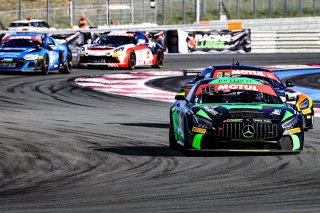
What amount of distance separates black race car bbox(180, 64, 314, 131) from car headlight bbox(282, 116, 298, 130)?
210cm

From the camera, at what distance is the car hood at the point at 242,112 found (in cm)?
1110

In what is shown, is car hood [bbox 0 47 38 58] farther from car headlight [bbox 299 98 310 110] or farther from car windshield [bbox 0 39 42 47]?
car headlight [bbox 299 98 310 110]

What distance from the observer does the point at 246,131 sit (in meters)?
11.0

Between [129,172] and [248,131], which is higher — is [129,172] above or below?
below

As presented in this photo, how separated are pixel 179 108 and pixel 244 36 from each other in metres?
31.5

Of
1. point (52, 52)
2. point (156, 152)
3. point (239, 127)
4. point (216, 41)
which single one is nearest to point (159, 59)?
point (52, 52)

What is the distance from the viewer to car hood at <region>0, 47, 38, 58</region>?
90.2 feet

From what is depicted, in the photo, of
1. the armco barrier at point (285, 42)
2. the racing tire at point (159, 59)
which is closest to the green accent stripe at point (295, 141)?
the racing tire at point (159, 59)

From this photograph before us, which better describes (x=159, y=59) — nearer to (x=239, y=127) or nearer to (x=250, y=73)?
(x=250, y=73)

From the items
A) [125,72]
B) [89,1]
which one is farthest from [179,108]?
[89,1]

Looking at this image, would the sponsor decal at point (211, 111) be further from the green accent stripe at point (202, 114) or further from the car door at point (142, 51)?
the car door at point (142, 51)

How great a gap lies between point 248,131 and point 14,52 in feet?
57.3

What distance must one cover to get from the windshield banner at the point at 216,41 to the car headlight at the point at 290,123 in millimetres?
31095

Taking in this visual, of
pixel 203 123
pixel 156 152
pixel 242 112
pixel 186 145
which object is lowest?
pixel 156 152
